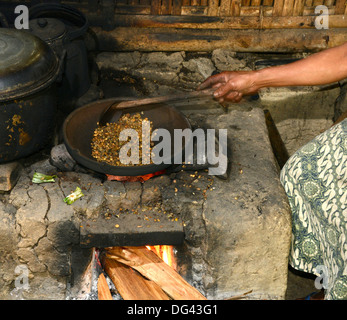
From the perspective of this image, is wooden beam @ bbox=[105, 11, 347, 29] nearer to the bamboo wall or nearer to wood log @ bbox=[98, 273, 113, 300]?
the bamboo wall

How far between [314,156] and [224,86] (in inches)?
28.9

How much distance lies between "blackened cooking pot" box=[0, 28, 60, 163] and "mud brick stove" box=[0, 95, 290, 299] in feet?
0.69

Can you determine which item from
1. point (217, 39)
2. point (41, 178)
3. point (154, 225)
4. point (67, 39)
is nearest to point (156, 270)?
point (154, 225)

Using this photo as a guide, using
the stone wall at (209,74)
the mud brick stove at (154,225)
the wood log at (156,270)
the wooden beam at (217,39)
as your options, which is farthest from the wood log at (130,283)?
the wooden beam at (217,39)

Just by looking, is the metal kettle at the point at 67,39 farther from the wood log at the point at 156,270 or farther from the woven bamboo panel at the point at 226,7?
the wood log at the point at 156,270

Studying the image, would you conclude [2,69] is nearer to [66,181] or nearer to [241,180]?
[66,181]

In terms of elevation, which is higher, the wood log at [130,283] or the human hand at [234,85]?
the human hand at [234,85]

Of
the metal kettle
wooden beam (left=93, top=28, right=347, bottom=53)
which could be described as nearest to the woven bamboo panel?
wooden beam (left=93, top=28, right=347, bottom=53)

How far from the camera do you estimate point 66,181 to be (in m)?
3.43

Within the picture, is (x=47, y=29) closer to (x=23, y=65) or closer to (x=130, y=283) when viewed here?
(x=23, y=65)

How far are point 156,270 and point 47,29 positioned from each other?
75.2 inches

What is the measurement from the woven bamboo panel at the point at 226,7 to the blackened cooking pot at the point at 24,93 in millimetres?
1515

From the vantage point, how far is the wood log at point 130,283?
3363 millimetres

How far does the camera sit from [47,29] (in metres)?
3.88
